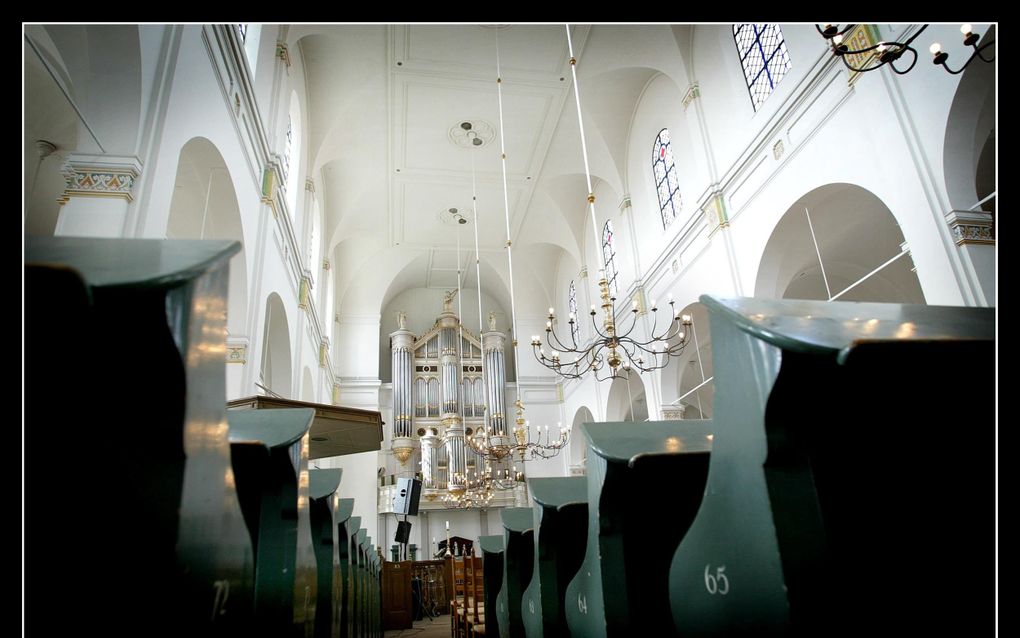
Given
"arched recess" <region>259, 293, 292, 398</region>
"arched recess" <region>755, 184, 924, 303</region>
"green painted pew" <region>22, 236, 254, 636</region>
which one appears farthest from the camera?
"arched recess" <region>259, 293, 292, 398</region>

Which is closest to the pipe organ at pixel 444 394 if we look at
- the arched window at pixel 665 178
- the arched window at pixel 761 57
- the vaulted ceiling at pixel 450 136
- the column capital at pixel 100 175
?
the vaulted ceiling at pixel 450 136

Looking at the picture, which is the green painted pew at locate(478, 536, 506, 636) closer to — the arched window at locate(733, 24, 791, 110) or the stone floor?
the stone floor

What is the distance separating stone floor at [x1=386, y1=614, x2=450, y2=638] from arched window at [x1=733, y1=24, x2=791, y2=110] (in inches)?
299

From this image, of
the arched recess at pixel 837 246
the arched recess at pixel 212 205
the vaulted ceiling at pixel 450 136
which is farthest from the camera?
the vaulted ceiling at pixel 450 136

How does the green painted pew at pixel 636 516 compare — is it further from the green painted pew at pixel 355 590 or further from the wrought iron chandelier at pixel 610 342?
the wrought iron chandelier at pixel 610 342

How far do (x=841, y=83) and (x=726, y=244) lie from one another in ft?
7.94

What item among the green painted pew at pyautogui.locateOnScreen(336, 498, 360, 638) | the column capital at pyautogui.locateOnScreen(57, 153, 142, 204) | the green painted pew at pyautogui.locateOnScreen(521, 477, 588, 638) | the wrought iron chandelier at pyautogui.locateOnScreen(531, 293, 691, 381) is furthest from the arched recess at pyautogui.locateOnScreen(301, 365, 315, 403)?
the green painted pew at pyautogui.locateOnScreen(521, 477, 588, 638)

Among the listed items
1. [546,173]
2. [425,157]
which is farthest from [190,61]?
[546,173]

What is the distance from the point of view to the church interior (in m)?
0.69

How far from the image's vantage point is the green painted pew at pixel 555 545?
8.05ft

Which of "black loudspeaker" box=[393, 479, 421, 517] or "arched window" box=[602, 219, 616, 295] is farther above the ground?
"arched window" box=[602, 219, 616, 295]

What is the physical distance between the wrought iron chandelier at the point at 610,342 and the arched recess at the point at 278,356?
3777 millimetres

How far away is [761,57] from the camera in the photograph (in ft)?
24.4

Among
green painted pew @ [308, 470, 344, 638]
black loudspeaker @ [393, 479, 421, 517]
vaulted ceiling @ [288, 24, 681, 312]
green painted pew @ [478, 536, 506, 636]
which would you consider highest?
vaulted ceiling @ [288, 24, 681, 312]
